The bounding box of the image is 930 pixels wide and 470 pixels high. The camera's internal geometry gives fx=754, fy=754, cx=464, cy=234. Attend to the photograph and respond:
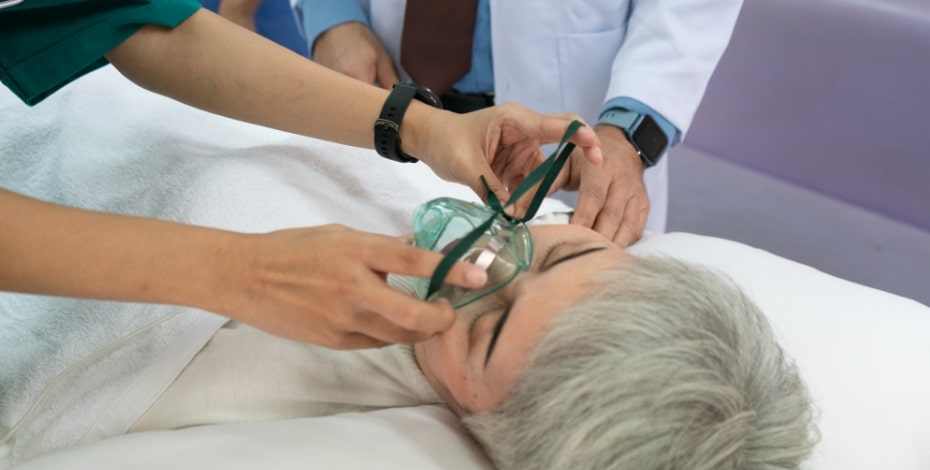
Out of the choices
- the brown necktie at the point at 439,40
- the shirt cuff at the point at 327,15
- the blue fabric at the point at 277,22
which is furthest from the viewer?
the blue fabric at the point at 277,22

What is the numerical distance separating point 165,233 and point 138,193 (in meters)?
0.67

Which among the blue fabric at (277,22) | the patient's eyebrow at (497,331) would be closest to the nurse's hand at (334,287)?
the patient's eyebrow at (497,331)

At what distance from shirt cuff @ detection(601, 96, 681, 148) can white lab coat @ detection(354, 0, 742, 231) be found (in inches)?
0.4

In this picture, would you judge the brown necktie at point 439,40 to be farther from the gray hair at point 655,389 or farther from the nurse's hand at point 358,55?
the gray hair at point 655,389

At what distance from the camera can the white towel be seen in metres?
1.13

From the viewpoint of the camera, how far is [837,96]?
198 cm

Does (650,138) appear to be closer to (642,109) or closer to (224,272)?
(642,109)

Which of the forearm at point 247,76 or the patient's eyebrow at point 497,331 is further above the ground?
the forearm at point 247,76

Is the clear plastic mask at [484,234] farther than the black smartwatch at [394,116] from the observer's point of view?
No

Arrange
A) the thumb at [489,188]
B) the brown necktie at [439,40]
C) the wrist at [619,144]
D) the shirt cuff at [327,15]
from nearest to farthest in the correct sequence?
the thumb at [489,188] < the wrist at [619,144] < the brown necktie at [439,40] < the shirt cuff at [327,15]

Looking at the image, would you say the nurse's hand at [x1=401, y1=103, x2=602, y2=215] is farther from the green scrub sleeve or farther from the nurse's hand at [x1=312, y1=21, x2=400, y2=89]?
the nurse's hand at [x1=312, y1=21, x2=400, y2=89]

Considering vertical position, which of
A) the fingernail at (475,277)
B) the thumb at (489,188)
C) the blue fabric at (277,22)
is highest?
the fingernail at (475,277)

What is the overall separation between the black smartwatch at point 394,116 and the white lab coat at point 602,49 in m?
0.49

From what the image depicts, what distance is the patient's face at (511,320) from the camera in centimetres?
93
